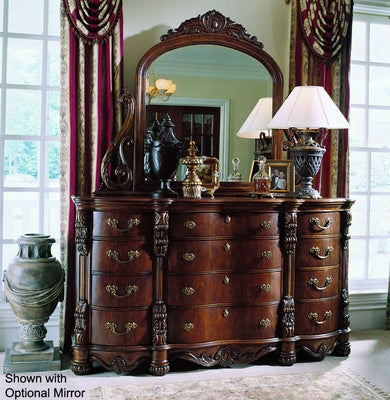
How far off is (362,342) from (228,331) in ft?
3.82

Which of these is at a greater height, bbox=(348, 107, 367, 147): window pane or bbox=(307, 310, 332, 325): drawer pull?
bbox=(348, 107, 367, 147): window pane

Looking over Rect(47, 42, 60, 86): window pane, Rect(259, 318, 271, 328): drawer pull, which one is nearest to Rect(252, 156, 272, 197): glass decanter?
Rect(259, 318, 271, 328): drawer pull

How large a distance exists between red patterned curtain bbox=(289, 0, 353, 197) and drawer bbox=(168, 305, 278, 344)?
115 centimetres

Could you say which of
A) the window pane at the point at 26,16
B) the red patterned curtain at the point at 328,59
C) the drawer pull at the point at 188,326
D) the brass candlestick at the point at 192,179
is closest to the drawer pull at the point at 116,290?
the drawer pull at the point at 188,326

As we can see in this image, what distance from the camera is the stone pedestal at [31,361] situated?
134 inches

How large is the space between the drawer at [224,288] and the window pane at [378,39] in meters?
2.04

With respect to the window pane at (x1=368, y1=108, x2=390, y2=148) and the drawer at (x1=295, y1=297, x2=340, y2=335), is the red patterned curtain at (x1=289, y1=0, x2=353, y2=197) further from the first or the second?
the drawer at (x1=295, y1=297, x2=340, y2=335)

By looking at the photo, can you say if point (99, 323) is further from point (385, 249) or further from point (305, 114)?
point (385, 249)

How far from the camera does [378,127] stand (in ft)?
15.3

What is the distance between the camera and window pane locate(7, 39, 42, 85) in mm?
3865

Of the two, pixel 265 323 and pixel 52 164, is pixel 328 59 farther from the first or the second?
Result: pixel 52 164

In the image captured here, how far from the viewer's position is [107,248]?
10.9 feet

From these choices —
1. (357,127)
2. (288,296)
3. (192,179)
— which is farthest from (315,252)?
(357,127)

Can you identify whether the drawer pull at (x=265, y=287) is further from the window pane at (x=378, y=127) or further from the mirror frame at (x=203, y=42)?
the window pane at (x=378, y=127)
